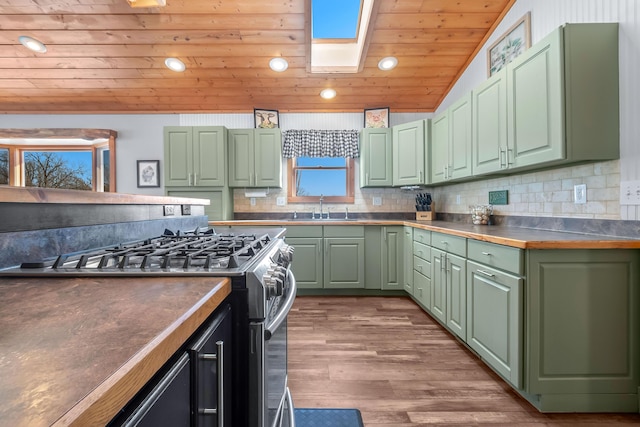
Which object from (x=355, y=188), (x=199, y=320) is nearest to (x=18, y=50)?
(x=355, y=188)

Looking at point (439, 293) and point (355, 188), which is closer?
point (439, 293)

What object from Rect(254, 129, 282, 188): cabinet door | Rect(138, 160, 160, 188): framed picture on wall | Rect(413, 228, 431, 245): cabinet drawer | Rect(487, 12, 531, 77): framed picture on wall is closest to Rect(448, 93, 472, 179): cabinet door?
Rect(487, 12, 531, 77): framed picture on wall

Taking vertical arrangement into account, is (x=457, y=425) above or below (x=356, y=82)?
below

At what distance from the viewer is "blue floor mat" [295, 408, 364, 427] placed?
148 cm

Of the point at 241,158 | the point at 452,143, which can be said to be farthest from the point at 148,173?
the point at 452,143

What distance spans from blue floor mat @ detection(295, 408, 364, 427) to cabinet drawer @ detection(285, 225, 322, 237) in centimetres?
205

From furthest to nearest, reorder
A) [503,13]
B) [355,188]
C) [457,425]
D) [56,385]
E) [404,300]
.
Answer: [355,188] → [404,300] → [503,13] → [457,425] → [56,385]

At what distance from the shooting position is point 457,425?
1485 millimetres

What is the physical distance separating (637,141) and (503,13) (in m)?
1.81

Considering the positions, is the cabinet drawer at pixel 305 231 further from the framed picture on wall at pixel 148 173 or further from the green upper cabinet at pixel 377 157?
the framed picture on wall at pixel 148 173

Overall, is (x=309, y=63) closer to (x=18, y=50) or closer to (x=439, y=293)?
(x=439, y=293)

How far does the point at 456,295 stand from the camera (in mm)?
2252

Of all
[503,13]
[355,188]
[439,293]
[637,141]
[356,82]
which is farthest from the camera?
[355,188]

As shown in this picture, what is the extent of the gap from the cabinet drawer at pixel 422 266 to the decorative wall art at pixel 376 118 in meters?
1.85
